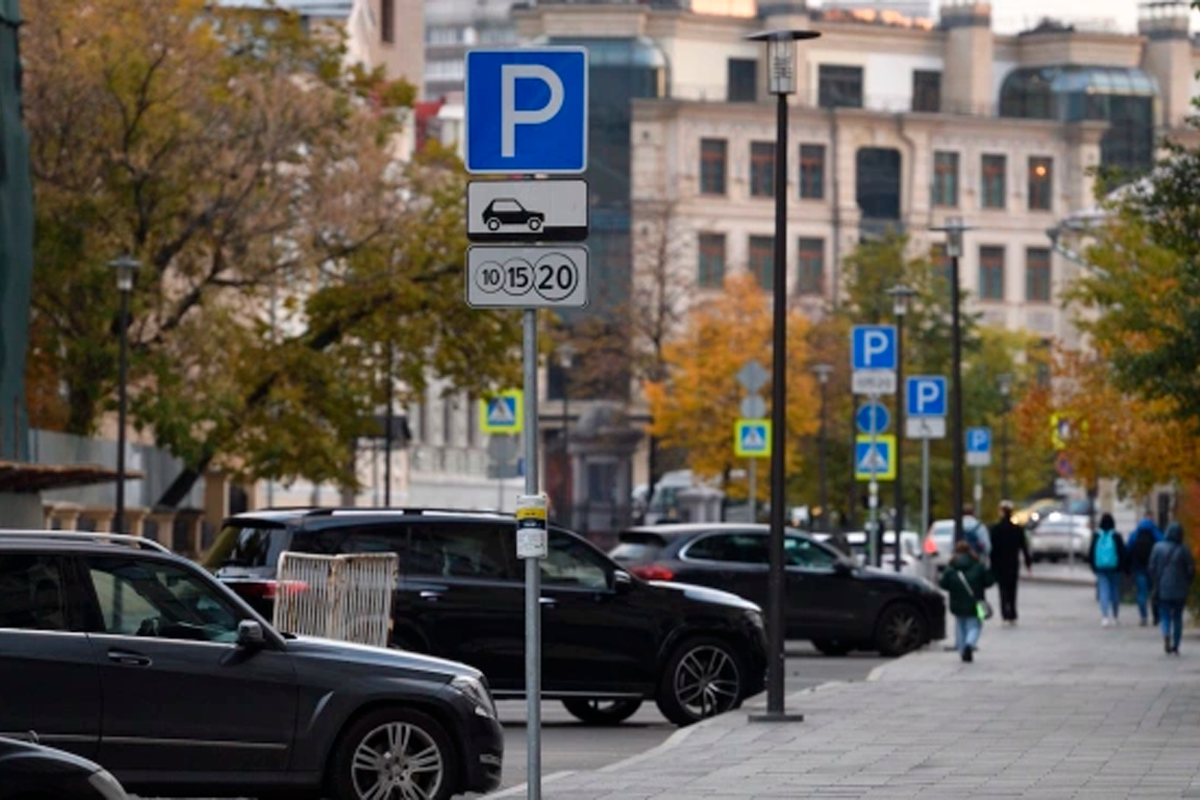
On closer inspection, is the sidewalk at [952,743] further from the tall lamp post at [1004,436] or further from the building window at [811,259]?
the building window at [811,259]

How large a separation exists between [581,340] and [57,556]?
83.2 metres

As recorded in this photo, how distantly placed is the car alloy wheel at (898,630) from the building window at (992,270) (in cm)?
9859

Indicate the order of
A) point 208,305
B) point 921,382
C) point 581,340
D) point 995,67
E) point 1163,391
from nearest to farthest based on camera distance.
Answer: point 1163,391, point 921,382, point 208,305, point 581,340, point 995,67

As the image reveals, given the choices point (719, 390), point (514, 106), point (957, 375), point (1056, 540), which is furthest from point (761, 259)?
point (514, 106)

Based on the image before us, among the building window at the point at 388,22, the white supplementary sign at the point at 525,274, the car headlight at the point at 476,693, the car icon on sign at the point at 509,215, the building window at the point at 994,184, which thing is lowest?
the car headlight at the point at 476,693

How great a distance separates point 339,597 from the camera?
2262cm

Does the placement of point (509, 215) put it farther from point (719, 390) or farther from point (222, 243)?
Answer: point (719, 390)

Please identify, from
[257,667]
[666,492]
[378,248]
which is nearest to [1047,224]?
[666,492]

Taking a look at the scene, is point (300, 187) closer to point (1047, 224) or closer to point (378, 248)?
point (378, 248)

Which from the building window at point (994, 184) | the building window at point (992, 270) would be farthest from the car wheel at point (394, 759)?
the building window at point (994, 184)

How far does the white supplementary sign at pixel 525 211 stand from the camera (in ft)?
46.4

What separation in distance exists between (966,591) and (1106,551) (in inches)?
483

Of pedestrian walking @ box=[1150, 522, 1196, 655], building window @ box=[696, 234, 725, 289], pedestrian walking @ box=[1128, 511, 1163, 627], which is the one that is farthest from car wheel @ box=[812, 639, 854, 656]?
building window @ box=[696, 234, 725, 289]

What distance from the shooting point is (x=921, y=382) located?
47.0 metres
